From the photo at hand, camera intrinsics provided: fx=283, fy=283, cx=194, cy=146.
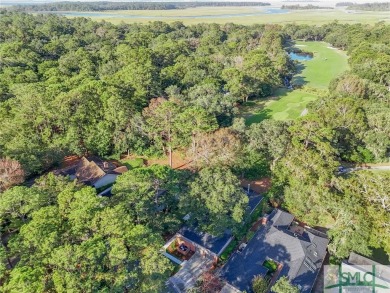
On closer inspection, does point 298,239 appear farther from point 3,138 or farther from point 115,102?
point 3,138

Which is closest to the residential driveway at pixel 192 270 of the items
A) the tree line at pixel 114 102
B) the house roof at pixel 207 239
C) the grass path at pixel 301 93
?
the house roof at pixel 207 239

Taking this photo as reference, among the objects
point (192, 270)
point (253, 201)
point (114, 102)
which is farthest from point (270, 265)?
point (114, 102)

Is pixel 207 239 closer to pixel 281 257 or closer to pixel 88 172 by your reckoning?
pixel 281 257

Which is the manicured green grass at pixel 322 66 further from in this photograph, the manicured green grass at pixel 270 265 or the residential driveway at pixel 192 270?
the residential driveway at pixel 192 270

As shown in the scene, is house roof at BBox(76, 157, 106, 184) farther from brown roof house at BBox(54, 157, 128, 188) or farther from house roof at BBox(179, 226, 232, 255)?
house roof at BBox(179, 226, 232, 255)

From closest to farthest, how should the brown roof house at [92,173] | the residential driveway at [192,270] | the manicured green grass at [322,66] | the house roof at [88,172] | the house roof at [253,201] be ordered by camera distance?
the residential driveway at [192,270]
the house roof at [253,201]
the house roof at [88,172]
the brown roof house at [92,173]
the manicured green grass at [322,66]

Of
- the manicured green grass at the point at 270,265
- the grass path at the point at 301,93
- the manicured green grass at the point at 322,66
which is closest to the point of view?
the manicured green grass at the point at 270,265

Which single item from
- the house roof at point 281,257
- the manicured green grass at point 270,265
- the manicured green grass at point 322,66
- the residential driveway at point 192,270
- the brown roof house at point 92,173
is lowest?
the residential driveway at point 192,270
